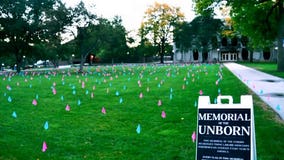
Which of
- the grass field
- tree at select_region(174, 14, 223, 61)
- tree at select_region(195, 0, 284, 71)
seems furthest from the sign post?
tree at select_region(174, 14, 223, 61)

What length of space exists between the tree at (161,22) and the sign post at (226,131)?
73.7 metres

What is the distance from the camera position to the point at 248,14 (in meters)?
28.2

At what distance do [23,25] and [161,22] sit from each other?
42923mm

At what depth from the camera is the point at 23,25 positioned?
129ft

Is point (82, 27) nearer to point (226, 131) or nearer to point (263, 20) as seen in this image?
point (263, 20)

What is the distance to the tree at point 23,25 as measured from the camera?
1511 inches

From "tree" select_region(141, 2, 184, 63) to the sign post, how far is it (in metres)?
73.7

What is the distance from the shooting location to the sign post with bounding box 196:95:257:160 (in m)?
3.40

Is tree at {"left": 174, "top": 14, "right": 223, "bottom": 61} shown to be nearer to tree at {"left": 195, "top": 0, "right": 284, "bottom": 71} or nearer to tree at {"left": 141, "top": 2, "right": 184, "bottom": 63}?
tree at {"left": 141, "top": 2, "right": 184, "bottom": 63}

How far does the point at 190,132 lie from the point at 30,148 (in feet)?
10.1

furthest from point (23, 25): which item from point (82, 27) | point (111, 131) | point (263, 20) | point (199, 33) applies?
point (199, 33)

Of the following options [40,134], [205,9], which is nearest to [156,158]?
[40,134]

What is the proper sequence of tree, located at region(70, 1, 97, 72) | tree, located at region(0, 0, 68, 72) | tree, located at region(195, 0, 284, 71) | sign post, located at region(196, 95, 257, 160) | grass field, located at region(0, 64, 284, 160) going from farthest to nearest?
tree, located at region(0, 0, 68, 72) < tree, located at region(70, 1, 97, 72) < tree, located at region(195, 0, 284, 71) < grass field, located at region(0, 64, 284, 160) < sign post, located at region(196, 95, 257, 160)

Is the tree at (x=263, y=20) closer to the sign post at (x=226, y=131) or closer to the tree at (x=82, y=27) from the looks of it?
the tree at (x=82, y=27)
